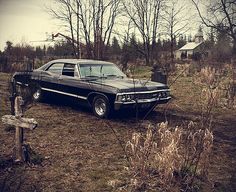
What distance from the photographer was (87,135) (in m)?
6.20

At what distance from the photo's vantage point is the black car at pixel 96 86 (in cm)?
705

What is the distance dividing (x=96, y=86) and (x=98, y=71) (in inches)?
34.3

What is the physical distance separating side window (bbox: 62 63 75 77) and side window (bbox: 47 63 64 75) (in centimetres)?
17

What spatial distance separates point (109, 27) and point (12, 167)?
89.2 feet

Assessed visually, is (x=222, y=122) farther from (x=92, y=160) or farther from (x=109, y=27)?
(x=109, y=27)

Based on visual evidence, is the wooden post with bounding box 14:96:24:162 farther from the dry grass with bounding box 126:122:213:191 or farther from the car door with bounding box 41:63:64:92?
the car door with bounding box 41:63:64:92

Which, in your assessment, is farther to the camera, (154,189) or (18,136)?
(18,136)

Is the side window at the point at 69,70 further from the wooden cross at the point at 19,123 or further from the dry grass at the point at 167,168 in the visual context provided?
the dry grass at the point at 167,168

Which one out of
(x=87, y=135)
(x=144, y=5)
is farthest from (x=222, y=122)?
(x=144, y=5)

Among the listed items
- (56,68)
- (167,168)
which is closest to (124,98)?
(56,68)

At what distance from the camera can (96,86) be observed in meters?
7.36

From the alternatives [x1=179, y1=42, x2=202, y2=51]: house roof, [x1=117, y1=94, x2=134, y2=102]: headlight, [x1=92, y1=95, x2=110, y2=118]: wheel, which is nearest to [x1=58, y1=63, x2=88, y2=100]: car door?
[x1=92, y1=95, x2=110, y2=118]: wheel

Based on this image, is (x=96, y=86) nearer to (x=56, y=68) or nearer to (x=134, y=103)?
(x=134, y=103)

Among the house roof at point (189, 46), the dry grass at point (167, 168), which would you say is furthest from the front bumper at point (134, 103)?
the house roof at point (189, 46)
